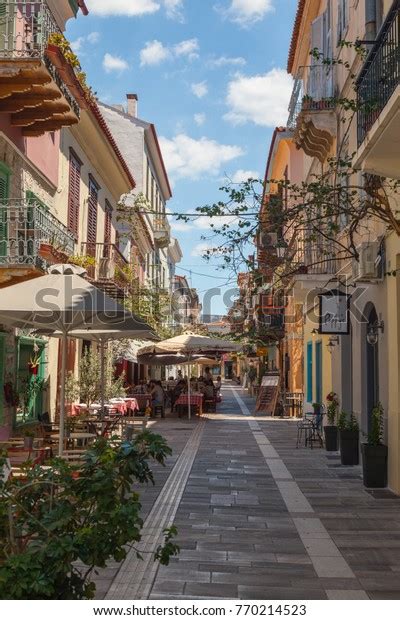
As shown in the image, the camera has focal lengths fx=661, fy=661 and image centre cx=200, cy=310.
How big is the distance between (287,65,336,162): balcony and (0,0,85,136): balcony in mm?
5218

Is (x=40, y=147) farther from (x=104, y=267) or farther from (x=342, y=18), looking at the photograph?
(x=342, y=18)

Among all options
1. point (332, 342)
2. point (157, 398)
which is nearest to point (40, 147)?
point (332, 342)

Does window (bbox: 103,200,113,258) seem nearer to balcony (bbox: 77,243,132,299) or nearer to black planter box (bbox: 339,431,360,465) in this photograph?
balcony (bbox: 77,243,132,299)

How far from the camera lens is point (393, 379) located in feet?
31.2

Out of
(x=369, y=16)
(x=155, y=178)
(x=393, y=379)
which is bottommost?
(x=393, y=379)

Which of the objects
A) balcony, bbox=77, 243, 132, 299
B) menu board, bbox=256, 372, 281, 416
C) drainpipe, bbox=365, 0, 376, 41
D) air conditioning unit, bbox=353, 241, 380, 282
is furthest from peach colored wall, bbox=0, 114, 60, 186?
menu board, bbox=256, 372, 281, 416

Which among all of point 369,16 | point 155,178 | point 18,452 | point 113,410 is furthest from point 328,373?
point 155,178

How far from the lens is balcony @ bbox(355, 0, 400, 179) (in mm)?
6741

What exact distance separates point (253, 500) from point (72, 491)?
228 inches

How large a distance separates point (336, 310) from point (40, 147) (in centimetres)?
706

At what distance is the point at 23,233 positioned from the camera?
12.0 m

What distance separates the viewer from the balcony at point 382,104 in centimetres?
674

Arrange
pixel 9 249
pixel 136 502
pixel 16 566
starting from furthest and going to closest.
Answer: pixel 9 249, pixel 136 502, pixel 16 566

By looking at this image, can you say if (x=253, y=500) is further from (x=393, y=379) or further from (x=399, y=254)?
(x=399, y=254)
